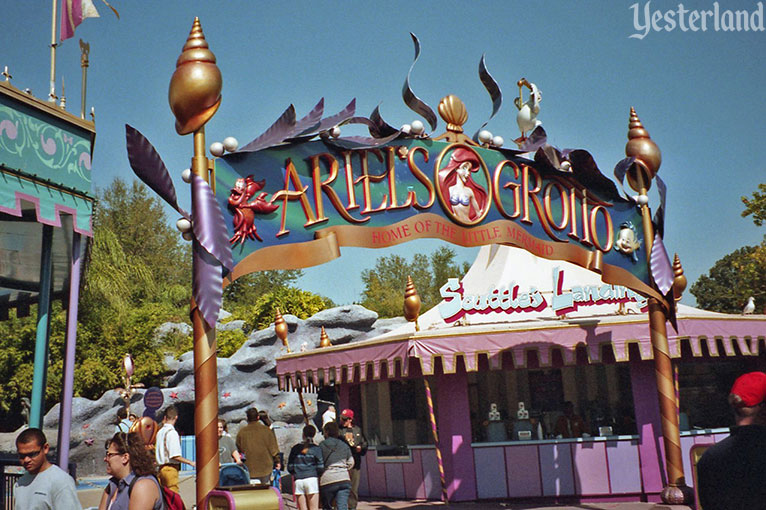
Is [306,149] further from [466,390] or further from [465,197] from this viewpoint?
[466,390]

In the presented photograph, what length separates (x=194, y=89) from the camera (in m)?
7.49

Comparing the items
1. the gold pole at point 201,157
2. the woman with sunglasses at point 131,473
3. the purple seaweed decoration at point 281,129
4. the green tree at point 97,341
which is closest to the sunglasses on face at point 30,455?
the woman with sunglasses at point 131,473

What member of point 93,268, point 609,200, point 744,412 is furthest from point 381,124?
point 93,268

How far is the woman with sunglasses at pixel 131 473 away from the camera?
4527 mm

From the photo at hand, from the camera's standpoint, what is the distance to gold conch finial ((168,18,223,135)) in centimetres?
750

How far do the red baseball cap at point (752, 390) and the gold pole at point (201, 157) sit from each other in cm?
492

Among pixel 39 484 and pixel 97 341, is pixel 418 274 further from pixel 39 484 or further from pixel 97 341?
pixel 39 484

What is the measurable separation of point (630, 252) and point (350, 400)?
819 centimetres

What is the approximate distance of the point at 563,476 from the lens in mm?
13461

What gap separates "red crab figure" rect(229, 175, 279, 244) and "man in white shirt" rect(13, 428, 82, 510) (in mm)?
3147

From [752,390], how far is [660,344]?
809 centimetres

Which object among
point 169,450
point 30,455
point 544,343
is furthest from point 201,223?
point 544,343

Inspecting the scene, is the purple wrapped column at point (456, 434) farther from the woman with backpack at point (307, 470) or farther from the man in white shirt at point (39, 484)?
the man in white shirt at point (39, 484)

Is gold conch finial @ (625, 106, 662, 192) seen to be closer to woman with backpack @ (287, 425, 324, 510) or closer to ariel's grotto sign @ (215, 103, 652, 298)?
ariel's grotto sign @ (215, 103, 652, 298)
